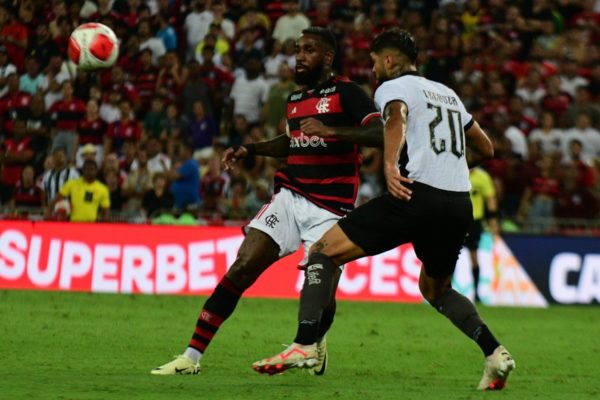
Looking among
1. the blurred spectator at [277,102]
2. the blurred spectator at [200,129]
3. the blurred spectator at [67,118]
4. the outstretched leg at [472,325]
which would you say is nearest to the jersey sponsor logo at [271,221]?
the outstretched leg at [472,325]

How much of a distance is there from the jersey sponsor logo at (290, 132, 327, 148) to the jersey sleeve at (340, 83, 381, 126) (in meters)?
0.29

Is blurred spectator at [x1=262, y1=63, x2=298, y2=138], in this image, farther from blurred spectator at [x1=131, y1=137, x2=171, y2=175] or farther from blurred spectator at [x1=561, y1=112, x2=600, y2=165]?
blurred spectator at [x1=561, y1=112, x2=600, y2=165]

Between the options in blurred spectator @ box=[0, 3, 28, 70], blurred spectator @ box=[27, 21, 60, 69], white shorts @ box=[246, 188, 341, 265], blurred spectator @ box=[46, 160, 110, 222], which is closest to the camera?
white shorts @ box=[246, 188, 341, 265]

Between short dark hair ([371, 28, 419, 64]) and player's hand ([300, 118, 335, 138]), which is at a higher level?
short dark hair ([371, 28, 419, 64])

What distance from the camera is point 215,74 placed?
73.8 ft

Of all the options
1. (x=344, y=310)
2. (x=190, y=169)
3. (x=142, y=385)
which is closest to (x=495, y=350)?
(x=142, y=385)

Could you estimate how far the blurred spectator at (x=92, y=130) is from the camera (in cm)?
2100

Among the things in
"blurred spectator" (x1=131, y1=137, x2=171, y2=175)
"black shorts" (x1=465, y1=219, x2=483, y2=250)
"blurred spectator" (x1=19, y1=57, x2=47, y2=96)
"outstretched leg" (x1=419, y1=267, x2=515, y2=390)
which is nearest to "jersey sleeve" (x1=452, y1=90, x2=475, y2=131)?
"outstretched leg" (x1=419, y1=267, x2=515, y2=390)

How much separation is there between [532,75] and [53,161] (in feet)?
28.7

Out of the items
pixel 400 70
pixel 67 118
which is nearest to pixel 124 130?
pixel 67 118

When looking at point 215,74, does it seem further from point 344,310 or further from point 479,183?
point 344,310

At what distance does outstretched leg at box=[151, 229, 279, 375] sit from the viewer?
29.2 feet

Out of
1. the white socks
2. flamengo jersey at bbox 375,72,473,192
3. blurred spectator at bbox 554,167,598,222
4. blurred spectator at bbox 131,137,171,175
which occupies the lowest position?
the white socks

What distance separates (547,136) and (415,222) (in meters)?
14.0
